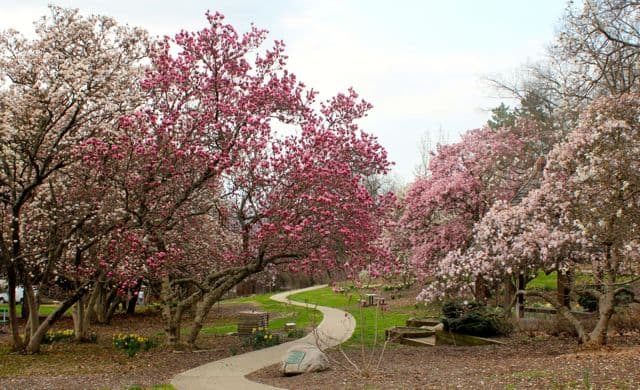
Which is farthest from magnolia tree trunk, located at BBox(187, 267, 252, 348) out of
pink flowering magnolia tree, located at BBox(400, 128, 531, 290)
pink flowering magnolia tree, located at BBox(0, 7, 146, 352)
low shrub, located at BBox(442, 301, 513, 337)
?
pink flowering magnolia tree, located at BBox(400, 128, 531, 290)

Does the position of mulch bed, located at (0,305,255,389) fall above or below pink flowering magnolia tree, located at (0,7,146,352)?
below

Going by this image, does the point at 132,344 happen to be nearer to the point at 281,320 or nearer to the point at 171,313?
the point at 171,313

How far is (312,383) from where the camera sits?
9453 mm

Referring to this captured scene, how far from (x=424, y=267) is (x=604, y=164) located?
9.83 meters

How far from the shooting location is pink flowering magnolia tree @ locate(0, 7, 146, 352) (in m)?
12.4

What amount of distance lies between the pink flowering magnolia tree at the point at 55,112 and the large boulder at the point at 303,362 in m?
5.60

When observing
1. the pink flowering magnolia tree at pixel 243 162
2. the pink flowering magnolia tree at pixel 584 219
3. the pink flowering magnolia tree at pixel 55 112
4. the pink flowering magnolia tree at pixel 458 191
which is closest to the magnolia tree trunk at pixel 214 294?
the pink flowering magnolia tree at pixel 243 162

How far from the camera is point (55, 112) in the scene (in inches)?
512

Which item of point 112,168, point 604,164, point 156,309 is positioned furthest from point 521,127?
point 156,309

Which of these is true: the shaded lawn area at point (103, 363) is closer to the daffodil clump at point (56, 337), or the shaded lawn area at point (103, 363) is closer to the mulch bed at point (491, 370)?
the daffodil clump at point (56, 337)

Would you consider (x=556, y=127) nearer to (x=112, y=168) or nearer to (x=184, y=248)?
(x=184, y=248)

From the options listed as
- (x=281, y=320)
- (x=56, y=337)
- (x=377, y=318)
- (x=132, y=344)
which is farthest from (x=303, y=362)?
(x=281, y=320)

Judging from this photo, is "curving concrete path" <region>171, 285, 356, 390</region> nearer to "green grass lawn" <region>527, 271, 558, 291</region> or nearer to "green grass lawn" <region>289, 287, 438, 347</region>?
"green grass lawn" <region>289, 287, 438, 347</region>

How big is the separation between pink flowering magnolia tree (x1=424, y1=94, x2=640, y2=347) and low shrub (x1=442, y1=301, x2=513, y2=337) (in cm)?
84
